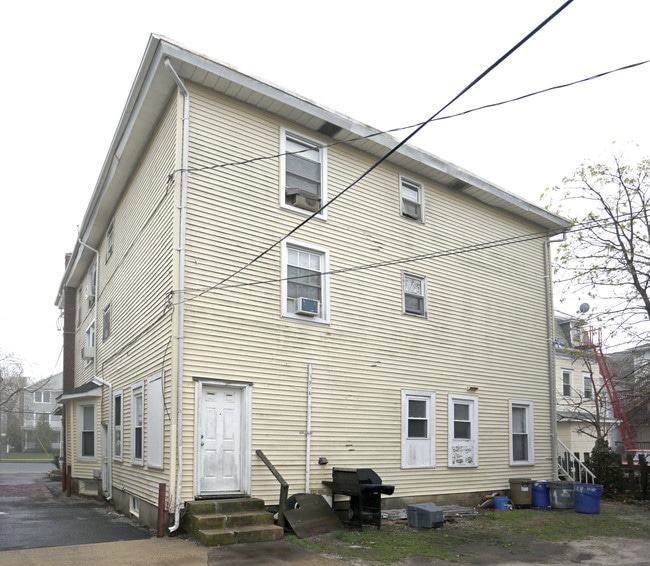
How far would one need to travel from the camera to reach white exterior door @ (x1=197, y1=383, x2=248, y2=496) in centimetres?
1116

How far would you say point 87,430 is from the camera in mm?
18562

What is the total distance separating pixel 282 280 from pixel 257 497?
4.06 metres

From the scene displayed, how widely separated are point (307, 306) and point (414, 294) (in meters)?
3.54

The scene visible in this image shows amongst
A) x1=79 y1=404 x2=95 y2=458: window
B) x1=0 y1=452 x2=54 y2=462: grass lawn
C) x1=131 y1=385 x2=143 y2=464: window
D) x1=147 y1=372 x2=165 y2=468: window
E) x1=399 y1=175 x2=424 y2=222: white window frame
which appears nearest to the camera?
x1=147 y1=372 x2=165 y2=468: window

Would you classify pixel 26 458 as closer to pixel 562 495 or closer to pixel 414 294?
pixel 414 294

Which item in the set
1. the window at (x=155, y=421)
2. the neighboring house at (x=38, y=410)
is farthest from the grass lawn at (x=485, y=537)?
the neighboring house at (x=38, y=410)

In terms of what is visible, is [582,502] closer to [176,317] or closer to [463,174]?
[463,174]

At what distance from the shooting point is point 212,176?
478 inches

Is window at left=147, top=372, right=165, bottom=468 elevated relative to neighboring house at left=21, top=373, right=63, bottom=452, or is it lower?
elevated

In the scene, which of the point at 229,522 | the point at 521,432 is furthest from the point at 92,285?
the point at 521,432

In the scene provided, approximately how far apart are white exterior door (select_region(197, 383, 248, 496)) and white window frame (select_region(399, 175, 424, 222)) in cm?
636

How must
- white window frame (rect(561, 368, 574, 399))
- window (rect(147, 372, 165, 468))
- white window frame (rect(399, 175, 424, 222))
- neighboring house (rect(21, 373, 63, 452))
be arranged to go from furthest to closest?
neighboring house (rect(21, 373, 63, 452)) → white window frame (rect(561, 368, 574, 399)) → white window frame (rect(399, 175, 424, 222)) → window (rect(147, 372, 165, 468))

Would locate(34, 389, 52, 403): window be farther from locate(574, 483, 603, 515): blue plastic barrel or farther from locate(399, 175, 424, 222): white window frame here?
locate(574, 483, 603, 515): blue plastic barrel

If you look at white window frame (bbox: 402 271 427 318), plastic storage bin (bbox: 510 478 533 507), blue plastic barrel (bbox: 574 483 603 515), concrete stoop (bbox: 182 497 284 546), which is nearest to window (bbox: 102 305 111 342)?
white window frame (bbox: 402 271 427 318)
